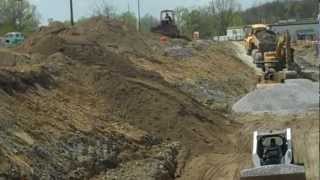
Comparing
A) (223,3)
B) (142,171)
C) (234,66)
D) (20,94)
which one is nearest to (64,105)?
(20,94)

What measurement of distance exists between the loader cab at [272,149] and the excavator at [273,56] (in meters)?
16.0

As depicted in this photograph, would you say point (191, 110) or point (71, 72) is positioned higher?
point (71, 72)

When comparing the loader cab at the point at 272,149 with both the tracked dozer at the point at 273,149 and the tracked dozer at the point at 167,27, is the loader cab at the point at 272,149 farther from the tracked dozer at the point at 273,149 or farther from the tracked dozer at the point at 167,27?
the tracked dozer at the point at 167,27

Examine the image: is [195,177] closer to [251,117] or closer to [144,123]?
[144,123]

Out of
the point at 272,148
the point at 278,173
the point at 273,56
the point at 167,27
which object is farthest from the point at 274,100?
the point at 167,27

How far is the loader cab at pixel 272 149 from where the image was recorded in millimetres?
10258

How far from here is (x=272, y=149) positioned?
10703 millimetres

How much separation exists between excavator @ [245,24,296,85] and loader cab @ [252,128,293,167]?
1602cm

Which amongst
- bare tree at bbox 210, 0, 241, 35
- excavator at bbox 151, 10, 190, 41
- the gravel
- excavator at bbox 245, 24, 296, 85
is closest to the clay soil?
the gravel

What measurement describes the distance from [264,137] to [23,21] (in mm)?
70310

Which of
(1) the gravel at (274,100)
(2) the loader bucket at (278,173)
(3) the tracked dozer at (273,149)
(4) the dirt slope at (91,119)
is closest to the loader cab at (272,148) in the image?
(3) the tracked dozer at (273,149)

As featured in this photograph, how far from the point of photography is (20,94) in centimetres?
1662

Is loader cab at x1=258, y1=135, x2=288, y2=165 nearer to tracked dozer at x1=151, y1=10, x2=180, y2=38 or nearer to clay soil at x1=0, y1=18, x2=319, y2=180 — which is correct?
clay soil at x1=0, y1=18, x2=319, y2=180

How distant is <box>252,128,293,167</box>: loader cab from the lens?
1026cm
